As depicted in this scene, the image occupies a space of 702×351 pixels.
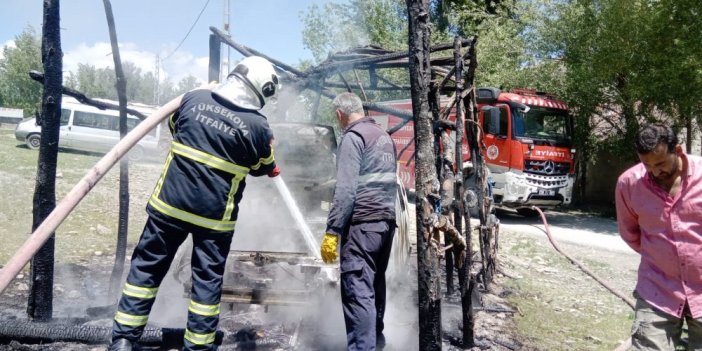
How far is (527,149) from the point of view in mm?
11297

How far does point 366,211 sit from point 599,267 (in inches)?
216

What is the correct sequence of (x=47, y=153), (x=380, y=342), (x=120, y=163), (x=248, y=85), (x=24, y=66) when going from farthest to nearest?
(x=24, y=66) → (x=120, y=163) → (x=380, y=342) → (x=47, y=153) → (x=248, y=85)

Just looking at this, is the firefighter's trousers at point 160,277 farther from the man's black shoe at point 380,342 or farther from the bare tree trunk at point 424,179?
the man's black shoe at point 380,342

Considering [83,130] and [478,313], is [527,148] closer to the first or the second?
[478,313]

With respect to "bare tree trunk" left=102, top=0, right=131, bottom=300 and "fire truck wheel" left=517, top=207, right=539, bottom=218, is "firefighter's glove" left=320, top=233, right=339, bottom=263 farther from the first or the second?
"fire truck wheel" left=517, top=207, right=539, bottom=218

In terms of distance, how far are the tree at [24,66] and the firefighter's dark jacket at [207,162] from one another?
34720 millimetres

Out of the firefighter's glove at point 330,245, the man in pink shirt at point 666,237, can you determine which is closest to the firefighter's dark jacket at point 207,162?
the firefighter's glove at point 330,245

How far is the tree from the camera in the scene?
32.7 meters

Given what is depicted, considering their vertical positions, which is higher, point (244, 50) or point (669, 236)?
point (244, 50)

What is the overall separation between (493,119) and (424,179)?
839 centimetres

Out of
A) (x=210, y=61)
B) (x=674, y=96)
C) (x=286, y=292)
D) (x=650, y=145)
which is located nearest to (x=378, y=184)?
(x=286, y=292)

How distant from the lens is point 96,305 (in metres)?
4.55

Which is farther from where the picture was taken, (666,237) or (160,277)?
(160,277)

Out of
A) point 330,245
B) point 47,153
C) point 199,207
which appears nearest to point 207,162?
point 199,207
